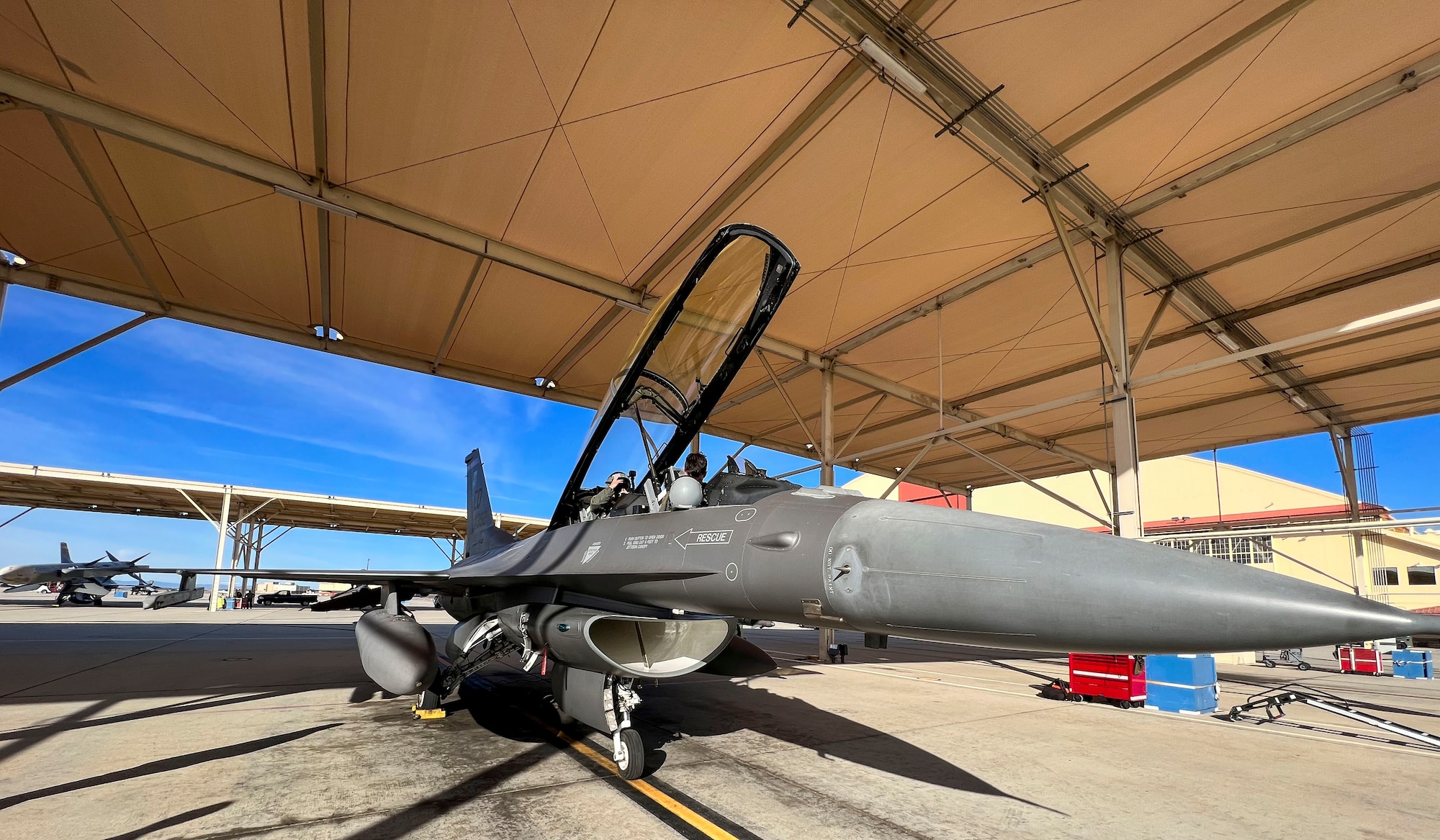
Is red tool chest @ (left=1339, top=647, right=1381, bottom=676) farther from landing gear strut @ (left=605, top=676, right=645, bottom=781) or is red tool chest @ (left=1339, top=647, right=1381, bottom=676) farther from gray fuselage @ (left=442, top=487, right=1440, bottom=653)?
landing gear strut @ (left=605, top=676, right=645, bottom=781)

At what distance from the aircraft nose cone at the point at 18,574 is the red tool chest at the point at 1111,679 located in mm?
39480

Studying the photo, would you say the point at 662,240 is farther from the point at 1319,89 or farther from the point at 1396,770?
the point at 1396,770

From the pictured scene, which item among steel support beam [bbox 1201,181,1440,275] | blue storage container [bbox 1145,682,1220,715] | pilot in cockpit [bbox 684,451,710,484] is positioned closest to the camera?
pilot in cockpit [bbox 684,451,710,484]

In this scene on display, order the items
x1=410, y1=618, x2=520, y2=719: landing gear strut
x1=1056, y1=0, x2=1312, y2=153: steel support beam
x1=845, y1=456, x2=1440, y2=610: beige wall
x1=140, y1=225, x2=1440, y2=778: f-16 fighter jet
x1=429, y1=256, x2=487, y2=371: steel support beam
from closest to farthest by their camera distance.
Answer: x1=140, y1=225, x2=1440, y2=778: f-16 fighter jet → x1=1056, y1=0, x2=1312, y2=153: steel support beam → x1=410, y1=618, x2=520, y2=719: landing gear strut → x1=429, y1=256, x2=487, y2=371: steel support beam → x1=845, y1=456, x2=1440, y2=610: beige wall

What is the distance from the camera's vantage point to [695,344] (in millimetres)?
5391

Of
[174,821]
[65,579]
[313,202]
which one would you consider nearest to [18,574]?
[65,579]

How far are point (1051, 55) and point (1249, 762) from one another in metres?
6.86

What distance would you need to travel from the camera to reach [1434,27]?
18.7 ft

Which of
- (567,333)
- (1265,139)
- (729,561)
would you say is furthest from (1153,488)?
(729,561)

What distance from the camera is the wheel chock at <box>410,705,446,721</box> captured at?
654 centimetres

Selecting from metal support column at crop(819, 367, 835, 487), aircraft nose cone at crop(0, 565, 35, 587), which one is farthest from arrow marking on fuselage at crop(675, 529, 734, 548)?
aircraft nose cone at crop(0, 565, 35, 587)

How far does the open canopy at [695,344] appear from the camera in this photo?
4855mm

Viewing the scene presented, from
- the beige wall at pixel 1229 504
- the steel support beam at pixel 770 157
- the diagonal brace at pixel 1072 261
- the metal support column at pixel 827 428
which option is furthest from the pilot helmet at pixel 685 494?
the beige wall at pixel 1229 504

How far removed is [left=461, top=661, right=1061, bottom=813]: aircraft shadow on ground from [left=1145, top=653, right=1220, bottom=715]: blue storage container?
4.80 metres
